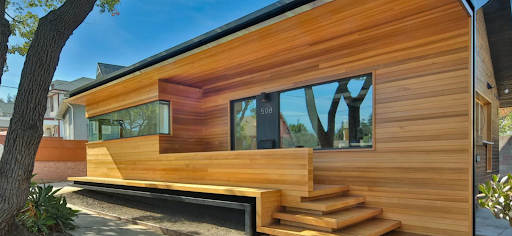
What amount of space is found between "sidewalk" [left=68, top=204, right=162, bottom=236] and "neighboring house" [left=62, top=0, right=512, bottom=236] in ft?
2.77

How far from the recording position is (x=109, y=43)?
18.2 metres

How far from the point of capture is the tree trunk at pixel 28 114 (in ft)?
11.7

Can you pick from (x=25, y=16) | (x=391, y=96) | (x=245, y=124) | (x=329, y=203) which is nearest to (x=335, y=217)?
(x=329, y=203)

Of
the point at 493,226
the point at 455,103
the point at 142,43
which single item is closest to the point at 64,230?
the point at 455,103

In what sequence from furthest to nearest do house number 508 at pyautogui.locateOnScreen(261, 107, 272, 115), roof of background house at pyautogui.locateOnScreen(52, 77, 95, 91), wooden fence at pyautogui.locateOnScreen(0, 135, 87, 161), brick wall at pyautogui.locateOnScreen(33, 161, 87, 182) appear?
1. roof of background house at pyautogui.locateOnScreen(52, 77, 95, 91)
2. wooden fence at pyautogui.locateOnScreen(0, 135, 87, 161)
3. brick wall at pyautogui.locateOnScreen(33, 161, 87, 182)
4. house number 508 at pyautogui.locateOnScreen(261, 107, 272, 115)

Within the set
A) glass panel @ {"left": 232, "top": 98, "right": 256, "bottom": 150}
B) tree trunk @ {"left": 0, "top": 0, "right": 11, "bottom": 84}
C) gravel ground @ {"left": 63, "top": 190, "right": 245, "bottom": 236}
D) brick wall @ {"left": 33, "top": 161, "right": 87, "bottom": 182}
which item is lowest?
brick wall @ {"left": 33, "top": 161, "right": 87, "bottom": 182}

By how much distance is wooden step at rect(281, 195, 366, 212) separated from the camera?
12.2ft

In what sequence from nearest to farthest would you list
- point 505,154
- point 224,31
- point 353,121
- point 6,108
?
point 224,31
point 353,121
point 505,154
point 6,108

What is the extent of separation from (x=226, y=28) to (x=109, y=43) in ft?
53.0

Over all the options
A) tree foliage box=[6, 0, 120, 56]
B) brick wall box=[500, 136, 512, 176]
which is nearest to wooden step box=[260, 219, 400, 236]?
brick wall box=[500, 136, 512, 176]

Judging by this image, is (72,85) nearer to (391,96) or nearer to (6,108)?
(6,108)

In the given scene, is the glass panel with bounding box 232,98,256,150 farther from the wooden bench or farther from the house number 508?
the wooden bench

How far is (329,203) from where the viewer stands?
3834 mm

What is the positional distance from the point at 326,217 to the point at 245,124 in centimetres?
323
